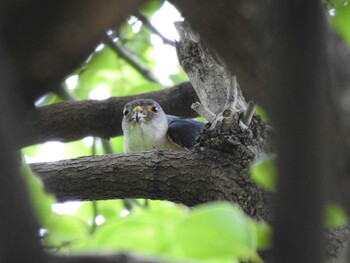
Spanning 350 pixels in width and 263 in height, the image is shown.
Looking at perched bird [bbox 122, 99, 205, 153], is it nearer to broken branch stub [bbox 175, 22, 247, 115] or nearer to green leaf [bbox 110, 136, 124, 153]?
green leaf [bbox 110, 136, 124, 153]

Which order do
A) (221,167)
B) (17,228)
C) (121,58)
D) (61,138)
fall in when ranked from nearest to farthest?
1. (17,228)
2. (221,167)
3. (61,138)
4. (121,58)

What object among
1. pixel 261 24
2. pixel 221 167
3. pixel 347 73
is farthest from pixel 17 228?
pixel 221 167

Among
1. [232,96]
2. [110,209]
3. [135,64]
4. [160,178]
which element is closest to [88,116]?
[110,209]

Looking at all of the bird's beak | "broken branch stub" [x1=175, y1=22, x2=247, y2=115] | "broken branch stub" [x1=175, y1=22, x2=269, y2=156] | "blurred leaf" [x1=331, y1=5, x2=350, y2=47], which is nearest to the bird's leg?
"broken branch stub" [x1=175, y1=22, x2=269, y2=156]

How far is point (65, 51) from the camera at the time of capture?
730mm

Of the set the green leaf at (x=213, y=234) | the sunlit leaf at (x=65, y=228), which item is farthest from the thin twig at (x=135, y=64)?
the green leaf at (x=213, y=234)

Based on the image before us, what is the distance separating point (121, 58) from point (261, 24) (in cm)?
346

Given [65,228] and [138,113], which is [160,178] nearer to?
[65,228]

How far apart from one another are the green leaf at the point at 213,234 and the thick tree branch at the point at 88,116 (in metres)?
2.75

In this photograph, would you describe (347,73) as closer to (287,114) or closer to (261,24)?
(261,24)

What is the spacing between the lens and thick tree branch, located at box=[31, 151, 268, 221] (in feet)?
8.63

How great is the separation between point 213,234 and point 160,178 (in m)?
1.85

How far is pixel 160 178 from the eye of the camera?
273 centimetres

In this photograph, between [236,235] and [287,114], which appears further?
[236,235]
